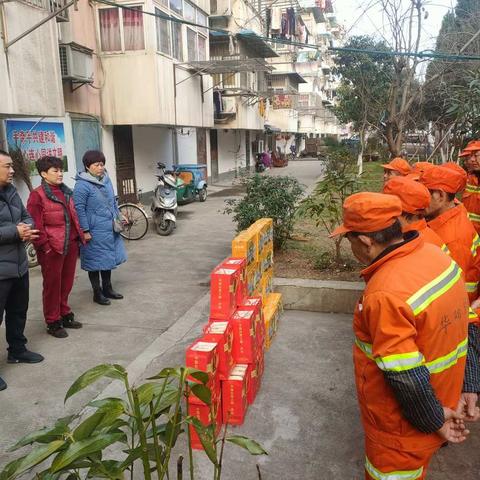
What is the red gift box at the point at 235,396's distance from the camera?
263cm

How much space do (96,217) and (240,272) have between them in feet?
6.80

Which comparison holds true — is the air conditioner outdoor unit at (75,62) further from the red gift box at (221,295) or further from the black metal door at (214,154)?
the black metal door at (214,154)

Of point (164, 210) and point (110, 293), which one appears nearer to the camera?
point (110, 293)

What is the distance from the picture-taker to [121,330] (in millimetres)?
4230

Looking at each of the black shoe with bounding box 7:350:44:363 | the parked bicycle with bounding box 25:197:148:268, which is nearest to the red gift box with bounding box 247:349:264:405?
the black shoe with bounding box 7:350:44:363

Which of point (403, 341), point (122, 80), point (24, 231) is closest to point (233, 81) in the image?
point (122, 80)

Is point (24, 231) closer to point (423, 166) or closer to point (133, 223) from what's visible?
point (423, 166)

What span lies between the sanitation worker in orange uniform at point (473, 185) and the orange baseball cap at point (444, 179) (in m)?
1.23

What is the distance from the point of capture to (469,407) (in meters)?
1.76

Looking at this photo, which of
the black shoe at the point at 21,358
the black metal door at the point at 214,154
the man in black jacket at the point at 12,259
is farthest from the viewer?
the black metal door at the point at 214,154

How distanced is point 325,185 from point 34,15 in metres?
4.78

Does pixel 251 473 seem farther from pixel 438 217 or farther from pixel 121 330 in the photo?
pixel 121 330

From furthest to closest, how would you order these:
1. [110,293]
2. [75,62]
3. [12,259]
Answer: [75,62]
[110,293]
[12,259]

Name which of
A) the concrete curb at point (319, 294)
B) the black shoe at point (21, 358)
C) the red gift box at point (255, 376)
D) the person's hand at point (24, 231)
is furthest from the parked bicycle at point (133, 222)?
the red gift box at point (255, 376)
